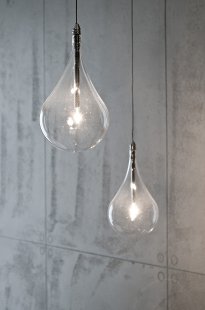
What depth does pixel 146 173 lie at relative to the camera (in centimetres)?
327

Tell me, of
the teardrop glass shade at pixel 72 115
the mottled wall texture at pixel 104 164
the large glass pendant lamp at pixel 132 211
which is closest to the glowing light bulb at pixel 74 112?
the teardrop glass shade at pixel 72 115

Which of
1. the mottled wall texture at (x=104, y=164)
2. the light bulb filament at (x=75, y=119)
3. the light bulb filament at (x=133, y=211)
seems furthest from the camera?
the mottled wall texture at (x=104, y=164)

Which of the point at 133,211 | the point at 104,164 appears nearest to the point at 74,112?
the point at 133,211

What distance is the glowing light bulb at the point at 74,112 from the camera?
153cm

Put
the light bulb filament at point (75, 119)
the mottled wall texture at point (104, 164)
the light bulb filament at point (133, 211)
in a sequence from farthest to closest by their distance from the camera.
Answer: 1. the mottled wall texture at point (104, 164)
2. the light bulb filament at point (133, 211)
3. the light bulb filament at point (75, 119)

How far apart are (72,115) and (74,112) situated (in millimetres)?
12

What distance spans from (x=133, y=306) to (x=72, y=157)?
4.00 ft

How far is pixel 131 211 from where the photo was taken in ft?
7.26

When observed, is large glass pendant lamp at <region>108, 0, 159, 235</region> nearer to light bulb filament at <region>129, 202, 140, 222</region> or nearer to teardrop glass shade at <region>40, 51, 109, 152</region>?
light bulb filament at <region>129, 202, 140, 222</region>

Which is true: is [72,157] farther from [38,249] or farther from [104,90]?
[38,249]

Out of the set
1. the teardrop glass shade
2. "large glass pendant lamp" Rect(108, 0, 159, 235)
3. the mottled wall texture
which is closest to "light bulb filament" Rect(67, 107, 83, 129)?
the teardrop glass shade

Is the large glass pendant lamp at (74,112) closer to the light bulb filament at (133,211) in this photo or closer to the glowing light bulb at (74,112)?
the glowing light bulb at (74,112)

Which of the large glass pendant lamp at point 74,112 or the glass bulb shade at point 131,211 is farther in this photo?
the glass bulb shade at point 131,211

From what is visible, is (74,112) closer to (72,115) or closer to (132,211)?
(72,115)
